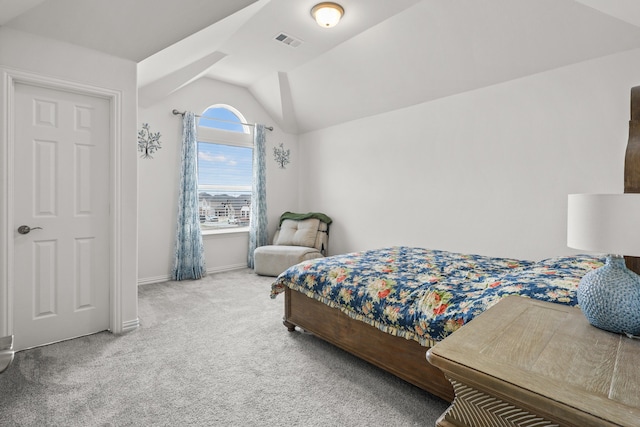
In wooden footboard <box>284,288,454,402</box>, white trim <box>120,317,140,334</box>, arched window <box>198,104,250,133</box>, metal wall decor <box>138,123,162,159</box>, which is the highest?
arched window <box>198,104,250,133</box>

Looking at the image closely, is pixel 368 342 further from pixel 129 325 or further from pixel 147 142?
pixel 147 142

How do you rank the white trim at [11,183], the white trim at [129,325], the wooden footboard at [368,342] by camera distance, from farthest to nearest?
1. the white trim at [129,325]
2. the white trim at [11,183]
3. the wooden footboard at [368,342]

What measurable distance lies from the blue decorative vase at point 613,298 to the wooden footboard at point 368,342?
2.83ft

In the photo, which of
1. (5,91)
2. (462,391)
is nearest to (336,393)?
(462,391)

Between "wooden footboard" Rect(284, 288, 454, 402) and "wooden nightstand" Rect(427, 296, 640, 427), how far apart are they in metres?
0.77

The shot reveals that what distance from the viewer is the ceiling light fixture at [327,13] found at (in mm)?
3066

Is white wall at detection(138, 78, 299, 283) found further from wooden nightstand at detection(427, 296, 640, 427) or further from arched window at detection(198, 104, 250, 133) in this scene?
wooden nightstand at detection(427, 296, 640, 427)

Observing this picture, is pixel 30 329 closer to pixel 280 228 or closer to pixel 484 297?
pixel 484 297

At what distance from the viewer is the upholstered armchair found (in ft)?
15.5

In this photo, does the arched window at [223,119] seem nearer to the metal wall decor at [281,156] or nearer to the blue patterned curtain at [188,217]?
the blue patterned curtain at [188,217]

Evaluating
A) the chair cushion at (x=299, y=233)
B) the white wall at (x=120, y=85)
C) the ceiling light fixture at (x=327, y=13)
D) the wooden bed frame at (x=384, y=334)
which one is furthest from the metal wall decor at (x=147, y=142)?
the wooden bed frame at (x=384, y=334)

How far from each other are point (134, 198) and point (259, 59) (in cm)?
253

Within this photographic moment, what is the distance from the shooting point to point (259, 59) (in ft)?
14.1

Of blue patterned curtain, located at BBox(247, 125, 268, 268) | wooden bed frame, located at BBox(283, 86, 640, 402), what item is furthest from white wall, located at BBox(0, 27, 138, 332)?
blue patterned curtain, located at BBox(247, 125, 268, 268)
